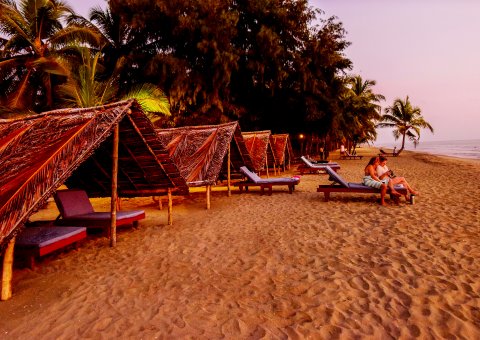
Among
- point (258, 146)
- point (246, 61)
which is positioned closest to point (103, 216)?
point (258, 146)

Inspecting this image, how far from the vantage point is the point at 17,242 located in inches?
167

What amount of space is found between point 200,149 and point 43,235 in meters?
5.08

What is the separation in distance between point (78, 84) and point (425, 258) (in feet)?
43.2

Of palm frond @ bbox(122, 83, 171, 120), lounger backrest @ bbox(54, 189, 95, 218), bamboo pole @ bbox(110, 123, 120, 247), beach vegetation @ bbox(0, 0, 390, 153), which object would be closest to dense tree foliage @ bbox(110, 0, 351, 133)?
beach vegetation @ bbox(0, 0, 390, 153)

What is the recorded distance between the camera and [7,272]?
3465 mm

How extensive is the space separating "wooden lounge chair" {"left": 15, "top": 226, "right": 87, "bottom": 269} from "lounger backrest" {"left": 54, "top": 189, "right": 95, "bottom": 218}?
1.00 meters

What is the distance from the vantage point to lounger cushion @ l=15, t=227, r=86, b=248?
13.8ft

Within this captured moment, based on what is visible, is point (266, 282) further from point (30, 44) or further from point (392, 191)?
point (30, 44)

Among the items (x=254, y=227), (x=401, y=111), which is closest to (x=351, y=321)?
(x=254, y=227)

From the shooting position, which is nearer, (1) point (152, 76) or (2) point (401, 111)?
(1) point (152, 76)

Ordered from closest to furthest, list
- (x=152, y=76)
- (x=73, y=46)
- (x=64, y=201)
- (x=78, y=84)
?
(x=64, y=201)
(x=78, y=84)
(x=73, y=46)
(x=152, y=76)

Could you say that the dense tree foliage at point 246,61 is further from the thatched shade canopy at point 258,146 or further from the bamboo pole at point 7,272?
the bamboo pole at point 7,272

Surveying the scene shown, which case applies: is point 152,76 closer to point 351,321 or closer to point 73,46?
point 73,46

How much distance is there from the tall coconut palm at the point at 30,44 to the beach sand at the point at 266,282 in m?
9.61
